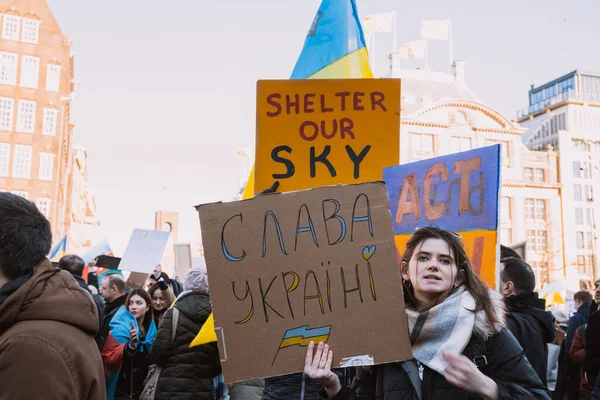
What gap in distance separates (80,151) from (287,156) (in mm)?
75137

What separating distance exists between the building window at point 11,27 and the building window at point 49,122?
16.4ft

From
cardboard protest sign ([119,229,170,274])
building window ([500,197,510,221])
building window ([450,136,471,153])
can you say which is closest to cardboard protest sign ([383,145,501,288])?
cardboard protest sign ([119,229,170,274])

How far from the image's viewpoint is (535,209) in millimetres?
64250

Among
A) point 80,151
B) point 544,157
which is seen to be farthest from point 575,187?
point 80,151

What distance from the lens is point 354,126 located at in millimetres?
4434

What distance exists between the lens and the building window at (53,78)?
43312 mm

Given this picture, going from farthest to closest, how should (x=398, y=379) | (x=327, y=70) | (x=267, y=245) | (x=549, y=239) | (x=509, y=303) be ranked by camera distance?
(x=549, y=239)
(x=327, y=70)
(x=509, y=303)
(x=267, y=245)
(x=398, y=379)

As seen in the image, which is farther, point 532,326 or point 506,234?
point 506,234

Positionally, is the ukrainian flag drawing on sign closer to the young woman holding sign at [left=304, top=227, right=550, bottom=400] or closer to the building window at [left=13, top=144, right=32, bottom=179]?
the young woman holding sign at [left=304, top=227, right=550, bottom=400]

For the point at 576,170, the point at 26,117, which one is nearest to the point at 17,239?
the point at 26,117

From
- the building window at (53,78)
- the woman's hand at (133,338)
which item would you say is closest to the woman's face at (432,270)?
the woman's hand at (133,338)

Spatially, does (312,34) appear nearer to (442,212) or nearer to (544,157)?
(442,212)

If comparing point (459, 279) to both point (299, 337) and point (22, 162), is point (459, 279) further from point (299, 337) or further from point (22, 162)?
point (22, 162)

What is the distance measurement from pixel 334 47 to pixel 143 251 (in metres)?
5.71
